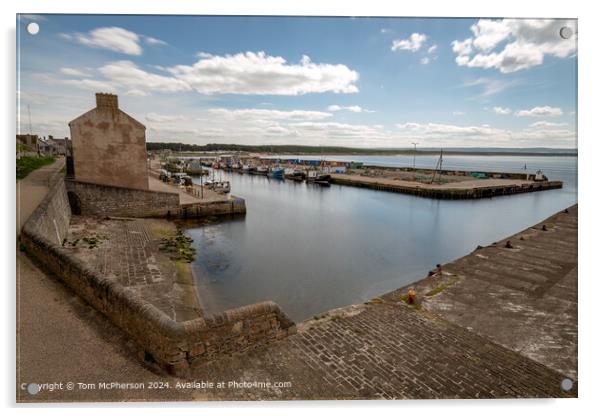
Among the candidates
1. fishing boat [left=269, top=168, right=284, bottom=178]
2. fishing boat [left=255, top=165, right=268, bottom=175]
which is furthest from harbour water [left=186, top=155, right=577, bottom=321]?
fishing boat [left=255, top=165, right=268, bottom=175]

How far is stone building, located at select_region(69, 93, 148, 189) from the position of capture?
16.4m

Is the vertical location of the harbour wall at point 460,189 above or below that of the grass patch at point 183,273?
above

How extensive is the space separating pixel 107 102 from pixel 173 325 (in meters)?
16.3

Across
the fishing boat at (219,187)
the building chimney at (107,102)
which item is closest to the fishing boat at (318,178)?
the fishing boat at (219,187)

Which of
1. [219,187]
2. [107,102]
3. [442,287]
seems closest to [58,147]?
[219,187]

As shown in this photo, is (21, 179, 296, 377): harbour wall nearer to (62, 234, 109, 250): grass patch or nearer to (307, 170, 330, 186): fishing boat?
(62, 234, 109, 250): grass patch

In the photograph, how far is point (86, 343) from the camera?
4.07 m

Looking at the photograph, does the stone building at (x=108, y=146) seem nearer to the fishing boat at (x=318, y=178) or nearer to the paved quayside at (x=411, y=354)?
the paved quayside at (x=411, y=354)

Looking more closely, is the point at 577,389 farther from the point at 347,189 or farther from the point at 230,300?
the point at 347,189

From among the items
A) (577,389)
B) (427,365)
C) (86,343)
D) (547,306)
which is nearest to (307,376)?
(427,365)

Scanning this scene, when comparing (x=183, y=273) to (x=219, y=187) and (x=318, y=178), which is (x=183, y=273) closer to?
(x=219, y=187)

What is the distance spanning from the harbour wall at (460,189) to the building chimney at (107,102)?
27.8 m

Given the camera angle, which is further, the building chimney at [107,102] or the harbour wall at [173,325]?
the building chimney at [107,102]

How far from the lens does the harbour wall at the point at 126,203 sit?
626 inches
